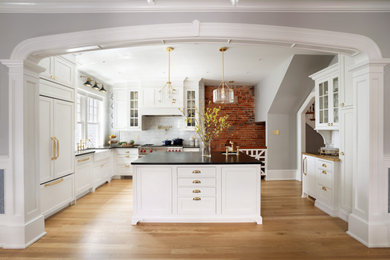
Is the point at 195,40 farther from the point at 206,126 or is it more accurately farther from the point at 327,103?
the point at 206,126

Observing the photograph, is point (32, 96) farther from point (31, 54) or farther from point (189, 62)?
point (189, 62)

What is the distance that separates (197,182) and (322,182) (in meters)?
2.22

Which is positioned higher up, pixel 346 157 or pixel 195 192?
pixel 346 157

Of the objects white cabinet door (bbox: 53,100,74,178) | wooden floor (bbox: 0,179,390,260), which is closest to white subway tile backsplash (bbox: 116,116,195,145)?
white cabinet door (bbox: 53,100,74,178)

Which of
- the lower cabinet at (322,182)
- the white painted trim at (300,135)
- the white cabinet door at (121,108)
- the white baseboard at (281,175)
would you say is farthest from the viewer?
the white cabinet door at (121,108)

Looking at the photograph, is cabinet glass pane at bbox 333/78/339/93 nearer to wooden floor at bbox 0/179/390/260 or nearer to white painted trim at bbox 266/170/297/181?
wooden floor at bbox 0/179/390/260

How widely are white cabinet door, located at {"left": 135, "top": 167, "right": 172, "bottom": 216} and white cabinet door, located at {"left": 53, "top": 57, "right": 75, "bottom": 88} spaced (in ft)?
6.62

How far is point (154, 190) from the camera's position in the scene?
295cm

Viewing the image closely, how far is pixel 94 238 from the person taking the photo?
2566 mm

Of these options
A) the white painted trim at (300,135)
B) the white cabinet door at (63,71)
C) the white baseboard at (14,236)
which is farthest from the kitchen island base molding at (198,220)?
the white painted trim at (300,135)

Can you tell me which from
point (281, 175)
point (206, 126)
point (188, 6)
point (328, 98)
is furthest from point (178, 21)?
point (281, 175)

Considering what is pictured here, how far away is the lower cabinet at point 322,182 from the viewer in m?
3.23

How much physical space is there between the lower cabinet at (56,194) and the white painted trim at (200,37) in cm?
185

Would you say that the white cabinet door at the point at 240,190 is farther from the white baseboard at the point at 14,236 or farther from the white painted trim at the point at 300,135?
the white painted trim at the point at 300,135
